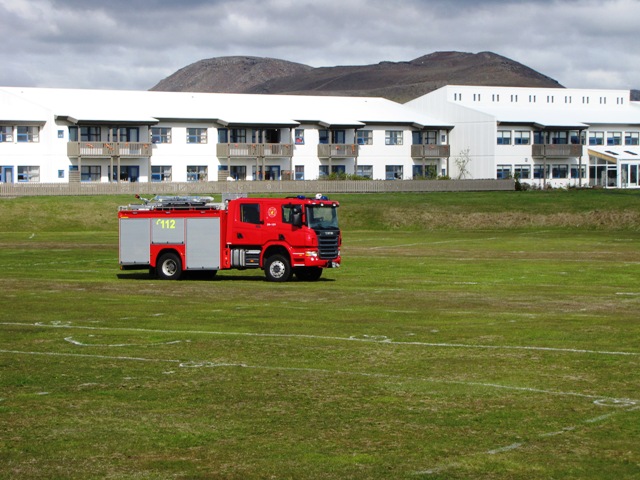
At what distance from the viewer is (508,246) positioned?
5134 centimetres

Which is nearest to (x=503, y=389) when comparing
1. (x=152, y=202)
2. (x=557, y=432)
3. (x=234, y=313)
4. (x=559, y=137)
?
(x=557, y=432)

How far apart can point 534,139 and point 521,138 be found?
1.87 metres

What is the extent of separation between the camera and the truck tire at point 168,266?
117 feet

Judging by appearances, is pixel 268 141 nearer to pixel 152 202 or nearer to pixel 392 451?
pixel 152 202

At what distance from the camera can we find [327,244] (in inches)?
1350

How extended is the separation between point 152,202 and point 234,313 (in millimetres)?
12891

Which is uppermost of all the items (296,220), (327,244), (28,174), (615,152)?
(615,152)

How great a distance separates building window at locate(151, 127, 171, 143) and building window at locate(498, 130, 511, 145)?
34091mm

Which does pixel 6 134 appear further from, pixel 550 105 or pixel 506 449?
pixel 506 449

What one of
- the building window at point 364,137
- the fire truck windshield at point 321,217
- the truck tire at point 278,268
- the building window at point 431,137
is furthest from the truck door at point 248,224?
the building window at point 431,137

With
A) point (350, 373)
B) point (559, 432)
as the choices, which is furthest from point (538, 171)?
point (559, 432)

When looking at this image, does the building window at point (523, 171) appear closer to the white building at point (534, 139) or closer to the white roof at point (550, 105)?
the white building at point (534, 139)

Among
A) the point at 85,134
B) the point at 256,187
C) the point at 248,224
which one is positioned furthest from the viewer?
the point at 85,134

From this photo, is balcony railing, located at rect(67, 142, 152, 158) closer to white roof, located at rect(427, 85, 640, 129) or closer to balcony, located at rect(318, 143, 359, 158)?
balcony, located at rect(318, 143, 359, 158)
